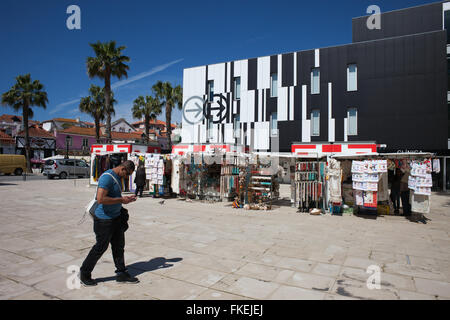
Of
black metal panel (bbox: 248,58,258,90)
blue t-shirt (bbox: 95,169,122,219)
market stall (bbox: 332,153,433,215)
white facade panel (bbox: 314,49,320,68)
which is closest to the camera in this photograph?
blue t-shirt (bbox: 95,169,122,219)

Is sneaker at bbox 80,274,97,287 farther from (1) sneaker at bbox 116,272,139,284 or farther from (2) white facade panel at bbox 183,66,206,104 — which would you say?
(2) white facade panel at bbox 183,66,206,104

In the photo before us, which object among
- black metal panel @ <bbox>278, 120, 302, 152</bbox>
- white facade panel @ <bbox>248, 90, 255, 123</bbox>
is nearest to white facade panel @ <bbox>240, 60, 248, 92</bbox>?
white facade panel @ <bbox>248, 90, 255, 123</bbox>

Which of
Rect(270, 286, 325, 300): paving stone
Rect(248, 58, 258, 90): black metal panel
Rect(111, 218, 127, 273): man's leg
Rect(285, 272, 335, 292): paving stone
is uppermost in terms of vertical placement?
Rect(248, 58, 258, 90): black metal panel

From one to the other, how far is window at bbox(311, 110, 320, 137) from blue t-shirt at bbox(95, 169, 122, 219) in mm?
22730

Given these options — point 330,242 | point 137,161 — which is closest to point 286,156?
point 330,242

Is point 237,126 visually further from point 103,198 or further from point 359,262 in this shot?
point 103,198

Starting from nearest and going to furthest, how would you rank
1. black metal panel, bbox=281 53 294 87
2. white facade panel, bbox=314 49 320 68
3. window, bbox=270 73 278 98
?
white facade panel, bbox=314 49 320 68 → black metal panel, bbox=281 53 294 87 → window, bbox=270 73 278 98

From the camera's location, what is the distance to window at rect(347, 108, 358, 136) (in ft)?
75.7

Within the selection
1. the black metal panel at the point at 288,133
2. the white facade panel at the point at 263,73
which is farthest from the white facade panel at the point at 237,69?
the black metal panel at the point at 288,133

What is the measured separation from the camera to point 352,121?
23219 mm

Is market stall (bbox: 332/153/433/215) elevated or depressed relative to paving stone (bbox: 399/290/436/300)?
elevated

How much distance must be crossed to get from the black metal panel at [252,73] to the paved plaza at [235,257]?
19711 millimetres

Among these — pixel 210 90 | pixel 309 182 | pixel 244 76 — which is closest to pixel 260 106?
pixel 244 76
